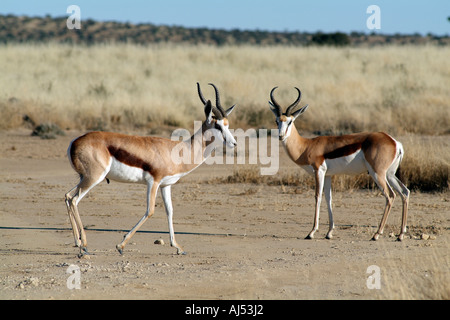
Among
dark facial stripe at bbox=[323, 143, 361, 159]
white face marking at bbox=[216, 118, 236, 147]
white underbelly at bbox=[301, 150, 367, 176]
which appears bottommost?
white underbelly at bbox=[301, 150, 367, 176]

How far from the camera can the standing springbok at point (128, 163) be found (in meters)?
8.57

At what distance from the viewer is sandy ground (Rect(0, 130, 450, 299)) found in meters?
7.15

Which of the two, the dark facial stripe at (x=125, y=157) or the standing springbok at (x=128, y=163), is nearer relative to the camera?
the standing springbok at (x=128, y=163)

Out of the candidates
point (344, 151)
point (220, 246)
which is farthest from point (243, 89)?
point (220, 246)

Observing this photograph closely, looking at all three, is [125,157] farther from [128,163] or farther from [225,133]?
[225,133]

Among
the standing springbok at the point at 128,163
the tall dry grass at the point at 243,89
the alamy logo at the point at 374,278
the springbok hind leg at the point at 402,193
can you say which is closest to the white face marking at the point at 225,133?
the standing springbok at the point at 128,163

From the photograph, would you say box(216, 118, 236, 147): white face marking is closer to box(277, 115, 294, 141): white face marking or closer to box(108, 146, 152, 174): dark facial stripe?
box(108, 146, 152, 174): dark facial stripe

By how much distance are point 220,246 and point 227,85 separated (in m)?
20.2

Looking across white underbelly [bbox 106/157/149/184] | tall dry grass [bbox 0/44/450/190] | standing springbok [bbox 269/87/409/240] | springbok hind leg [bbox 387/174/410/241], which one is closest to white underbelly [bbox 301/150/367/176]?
standing springbok [bbox 269/87/409/240]

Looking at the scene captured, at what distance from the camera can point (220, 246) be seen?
9414 millimetres

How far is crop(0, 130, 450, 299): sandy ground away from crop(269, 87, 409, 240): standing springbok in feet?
1.93

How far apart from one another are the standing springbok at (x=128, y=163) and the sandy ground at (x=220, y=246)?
1.82ft

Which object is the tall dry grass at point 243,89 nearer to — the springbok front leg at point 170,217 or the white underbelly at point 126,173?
the springbok front leg at point 170,217
